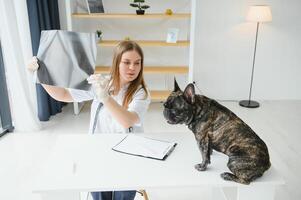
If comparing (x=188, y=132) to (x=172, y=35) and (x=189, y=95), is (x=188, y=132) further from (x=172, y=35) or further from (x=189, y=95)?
(x=172, y=35)

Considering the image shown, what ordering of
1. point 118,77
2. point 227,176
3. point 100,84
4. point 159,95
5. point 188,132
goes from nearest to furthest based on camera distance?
point 227,176
point 100,84
point 118,77
point 188,132
point 159,95

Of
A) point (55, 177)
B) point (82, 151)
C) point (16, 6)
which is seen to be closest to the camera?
point (55, 177)

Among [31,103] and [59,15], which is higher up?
[59,15]

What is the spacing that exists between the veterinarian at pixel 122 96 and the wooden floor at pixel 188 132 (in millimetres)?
526

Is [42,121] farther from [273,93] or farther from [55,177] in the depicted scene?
[273,93]

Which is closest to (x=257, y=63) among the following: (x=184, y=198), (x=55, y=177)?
(x=184, y=198)

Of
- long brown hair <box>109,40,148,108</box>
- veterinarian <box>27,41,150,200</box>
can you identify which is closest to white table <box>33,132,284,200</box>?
veterinarian <box>27,41,150,200</box>

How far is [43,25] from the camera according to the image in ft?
10.7

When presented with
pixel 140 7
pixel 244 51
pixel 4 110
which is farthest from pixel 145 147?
pixel 244 51

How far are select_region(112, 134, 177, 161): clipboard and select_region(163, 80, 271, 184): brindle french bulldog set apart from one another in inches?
7.2

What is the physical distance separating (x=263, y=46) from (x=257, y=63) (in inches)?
9.3

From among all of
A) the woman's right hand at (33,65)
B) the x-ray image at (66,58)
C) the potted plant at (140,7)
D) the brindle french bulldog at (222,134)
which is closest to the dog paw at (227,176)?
the brindle french bulldog at (222,134)

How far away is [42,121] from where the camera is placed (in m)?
3.39

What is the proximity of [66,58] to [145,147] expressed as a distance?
22.3 inches
